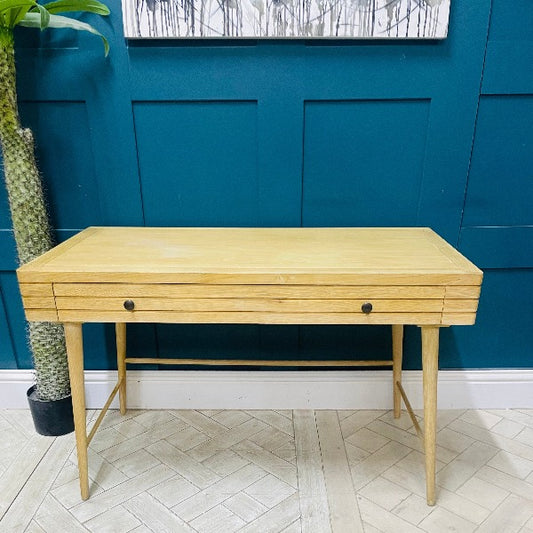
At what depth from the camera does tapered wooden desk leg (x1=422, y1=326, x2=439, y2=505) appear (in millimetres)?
1403

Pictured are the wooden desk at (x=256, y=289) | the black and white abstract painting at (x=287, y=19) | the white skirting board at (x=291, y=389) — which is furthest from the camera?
the white skirting board at (x=291, y=389)

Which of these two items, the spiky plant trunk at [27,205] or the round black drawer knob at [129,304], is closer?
the round black drawer knob at [129,304]

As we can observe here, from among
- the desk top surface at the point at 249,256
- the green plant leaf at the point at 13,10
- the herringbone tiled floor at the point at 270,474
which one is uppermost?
the green plant leaf at the point at 13,10

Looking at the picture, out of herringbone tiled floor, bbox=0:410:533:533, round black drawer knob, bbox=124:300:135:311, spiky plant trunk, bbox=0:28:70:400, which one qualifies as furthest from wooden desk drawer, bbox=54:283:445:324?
herringbone tiled floor, bbox=0:410:533:533

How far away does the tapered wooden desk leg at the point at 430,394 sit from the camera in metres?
1.40

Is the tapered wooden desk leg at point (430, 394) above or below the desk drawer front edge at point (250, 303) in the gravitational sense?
below

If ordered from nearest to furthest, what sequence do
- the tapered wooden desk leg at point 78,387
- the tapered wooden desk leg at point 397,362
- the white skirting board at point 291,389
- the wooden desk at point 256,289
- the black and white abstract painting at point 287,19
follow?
the wooden desk at point 256,289
the tapered wooden desk leg at point 78,387
the black and white abstract painting at point 287,19
the tapered wooden desk leg at point 397,362
the white skirting board at point 291,389

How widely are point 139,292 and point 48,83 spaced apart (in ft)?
3.23

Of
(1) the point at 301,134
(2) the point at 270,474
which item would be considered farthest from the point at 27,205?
(2) the point at 270,474

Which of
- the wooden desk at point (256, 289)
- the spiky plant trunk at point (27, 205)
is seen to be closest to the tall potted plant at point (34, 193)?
the spiky plant trunk at point (27, 205)

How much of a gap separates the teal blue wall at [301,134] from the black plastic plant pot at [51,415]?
0.46m

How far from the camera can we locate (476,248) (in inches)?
74.5

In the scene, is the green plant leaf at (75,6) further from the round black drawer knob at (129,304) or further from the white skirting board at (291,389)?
the white skirting board at (291,389)

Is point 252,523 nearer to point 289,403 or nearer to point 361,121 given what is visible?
point 289,403
